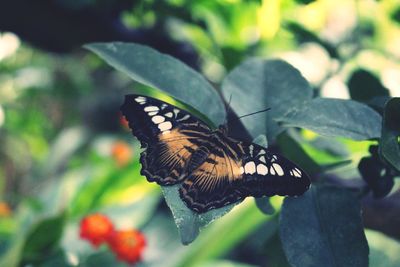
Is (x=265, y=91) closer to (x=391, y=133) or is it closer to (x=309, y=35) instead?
(x=391, y=133)

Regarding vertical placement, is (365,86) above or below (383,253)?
above

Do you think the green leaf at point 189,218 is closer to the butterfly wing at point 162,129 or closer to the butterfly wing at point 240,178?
the butterfly wing at point 240,178

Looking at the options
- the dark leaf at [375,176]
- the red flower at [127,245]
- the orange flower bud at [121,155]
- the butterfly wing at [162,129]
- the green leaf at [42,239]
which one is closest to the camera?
the dark leaf at [375,176]

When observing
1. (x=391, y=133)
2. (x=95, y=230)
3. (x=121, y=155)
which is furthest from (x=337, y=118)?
(x=121, y=155)

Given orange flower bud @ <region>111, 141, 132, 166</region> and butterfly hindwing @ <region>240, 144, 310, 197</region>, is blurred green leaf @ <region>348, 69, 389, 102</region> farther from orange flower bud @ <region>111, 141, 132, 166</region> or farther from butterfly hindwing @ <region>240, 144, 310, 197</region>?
orange flower bud @ <region>111, 141, 132, 166</region>

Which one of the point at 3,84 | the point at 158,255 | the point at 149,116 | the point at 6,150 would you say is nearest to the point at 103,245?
the point at 158,255

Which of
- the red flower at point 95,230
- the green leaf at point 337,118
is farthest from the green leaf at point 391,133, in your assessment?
the red flower at point 95,230
